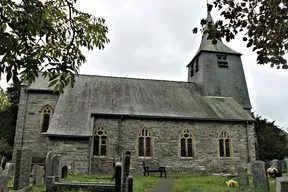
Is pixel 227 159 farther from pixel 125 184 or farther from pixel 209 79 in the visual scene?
pixel 125 184

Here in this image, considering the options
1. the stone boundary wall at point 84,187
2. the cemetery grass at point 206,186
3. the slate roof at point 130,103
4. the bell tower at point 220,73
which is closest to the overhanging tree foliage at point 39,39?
the stone boundary wall at point 84,187

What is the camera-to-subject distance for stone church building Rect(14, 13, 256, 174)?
17000 mm

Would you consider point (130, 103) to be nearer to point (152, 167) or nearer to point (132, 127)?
point (132, 127)

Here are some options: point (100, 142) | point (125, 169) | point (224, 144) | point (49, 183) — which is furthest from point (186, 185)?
point (224, 144)

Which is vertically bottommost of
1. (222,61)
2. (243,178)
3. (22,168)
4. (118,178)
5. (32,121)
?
(243,178)

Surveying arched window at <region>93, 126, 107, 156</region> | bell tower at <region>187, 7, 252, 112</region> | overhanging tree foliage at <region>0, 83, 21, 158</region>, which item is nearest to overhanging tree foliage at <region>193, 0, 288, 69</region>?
arched window at <region>93, 126, 107, 156</region>

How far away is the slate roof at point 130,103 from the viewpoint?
17.5 m

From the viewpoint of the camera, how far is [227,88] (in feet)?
76.9

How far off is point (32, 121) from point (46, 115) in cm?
101

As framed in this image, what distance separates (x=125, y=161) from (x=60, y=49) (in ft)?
15.9

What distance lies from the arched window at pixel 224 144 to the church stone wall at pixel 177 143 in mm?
277

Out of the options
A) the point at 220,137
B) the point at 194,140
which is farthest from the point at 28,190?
the point at 220,137

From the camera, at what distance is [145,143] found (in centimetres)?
1827

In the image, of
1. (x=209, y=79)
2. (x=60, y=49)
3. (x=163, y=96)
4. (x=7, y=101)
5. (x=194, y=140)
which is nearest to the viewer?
(x=60, y=49)
